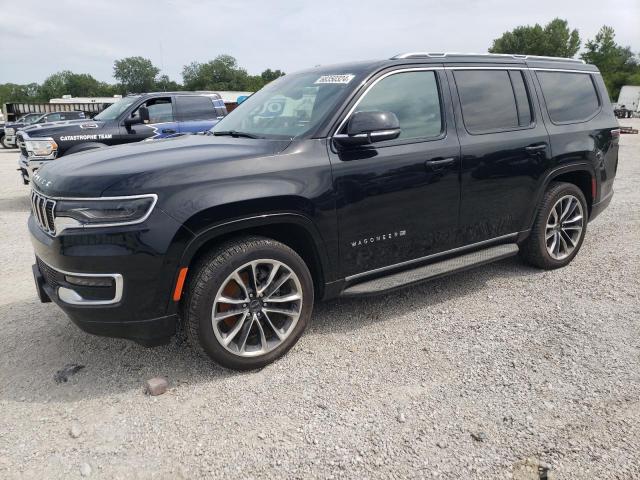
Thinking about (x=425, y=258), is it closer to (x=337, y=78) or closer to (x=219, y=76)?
(x=337, y=78)

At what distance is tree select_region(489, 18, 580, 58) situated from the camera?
7650 centimetres

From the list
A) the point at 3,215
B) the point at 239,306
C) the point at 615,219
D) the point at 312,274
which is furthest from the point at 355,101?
the point at 3,215

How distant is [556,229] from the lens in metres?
4.68

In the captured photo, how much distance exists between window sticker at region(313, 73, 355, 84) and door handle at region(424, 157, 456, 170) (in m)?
0.81

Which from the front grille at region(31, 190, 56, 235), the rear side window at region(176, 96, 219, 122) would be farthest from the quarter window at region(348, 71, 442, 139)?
the rear side window at region(176, 96, 219, 122)

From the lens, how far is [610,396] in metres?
2.78

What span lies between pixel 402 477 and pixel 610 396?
1403 millimetres

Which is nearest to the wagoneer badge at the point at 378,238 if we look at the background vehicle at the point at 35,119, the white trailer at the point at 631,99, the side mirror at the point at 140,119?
the side mirror at the point at 140,119

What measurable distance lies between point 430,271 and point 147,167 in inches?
84.7

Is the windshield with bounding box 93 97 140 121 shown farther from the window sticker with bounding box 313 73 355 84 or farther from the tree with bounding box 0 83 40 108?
the tree with bounding box 0 83 40 108

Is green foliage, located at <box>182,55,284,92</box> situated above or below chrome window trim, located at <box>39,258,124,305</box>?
above

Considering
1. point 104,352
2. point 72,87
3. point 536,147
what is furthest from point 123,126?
point 72,87

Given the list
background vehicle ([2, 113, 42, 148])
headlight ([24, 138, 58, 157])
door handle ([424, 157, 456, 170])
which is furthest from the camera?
background vehicle ([2, 113, 42, 148])

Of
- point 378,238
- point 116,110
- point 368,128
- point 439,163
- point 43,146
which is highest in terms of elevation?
point 116,110
